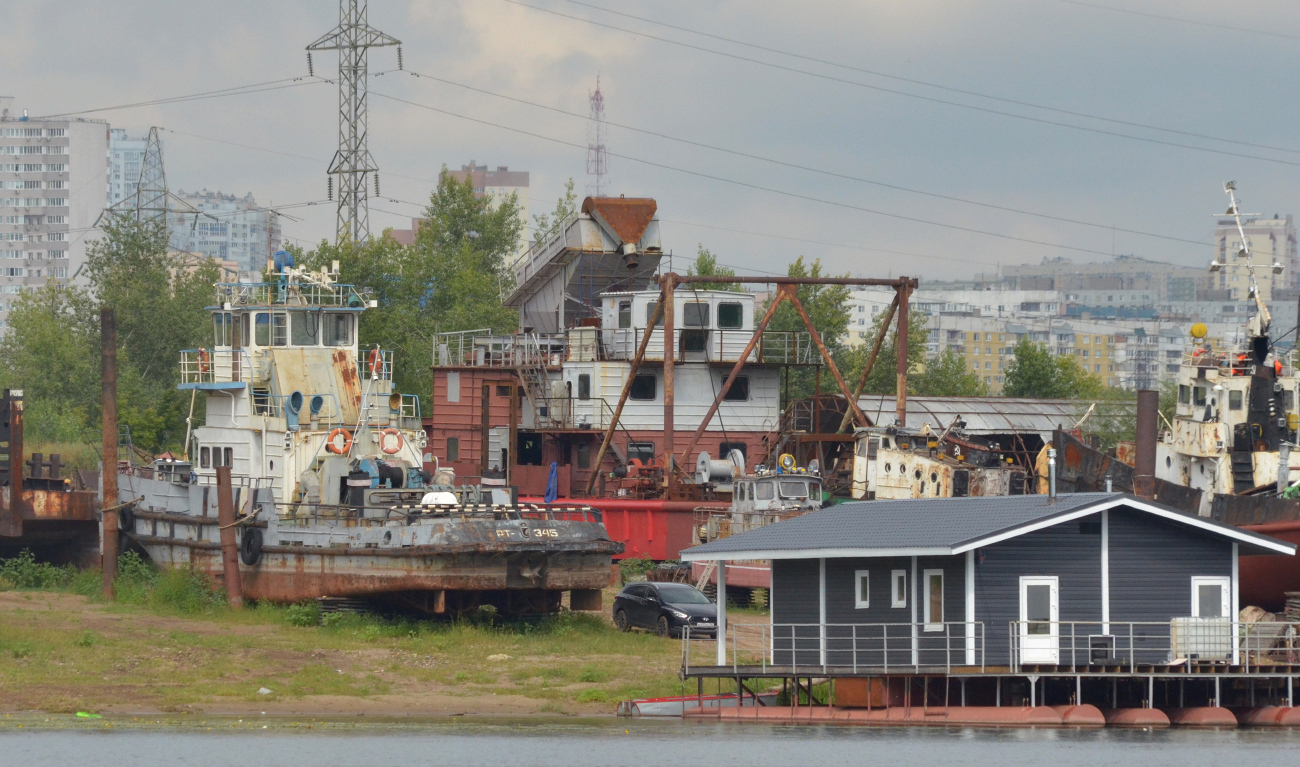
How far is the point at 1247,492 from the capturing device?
42969mm

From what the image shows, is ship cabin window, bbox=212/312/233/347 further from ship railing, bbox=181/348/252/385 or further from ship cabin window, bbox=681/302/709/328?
ship cabin window, bbox=681/302/709/328

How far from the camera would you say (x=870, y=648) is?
3030cm

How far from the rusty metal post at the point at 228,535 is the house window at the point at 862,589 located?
17318 mm

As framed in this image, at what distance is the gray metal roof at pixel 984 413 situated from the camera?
6856 cm

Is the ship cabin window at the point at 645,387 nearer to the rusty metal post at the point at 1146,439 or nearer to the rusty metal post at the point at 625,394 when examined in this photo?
the rusty metal post at the point at 625,394

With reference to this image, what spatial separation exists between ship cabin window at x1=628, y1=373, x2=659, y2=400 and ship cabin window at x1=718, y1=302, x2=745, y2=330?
3.15 meters

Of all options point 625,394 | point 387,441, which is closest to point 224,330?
point 387,441

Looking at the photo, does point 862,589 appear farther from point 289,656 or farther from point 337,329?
point 337,329

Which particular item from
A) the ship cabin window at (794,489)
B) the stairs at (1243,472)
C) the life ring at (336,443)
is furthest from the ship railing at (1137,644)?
the life ring at (336,443)

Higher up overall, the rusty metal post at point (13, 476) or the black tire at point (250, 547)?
the rusty metal post at point (13, 476)

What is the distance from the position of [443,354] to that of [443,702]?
36068mm

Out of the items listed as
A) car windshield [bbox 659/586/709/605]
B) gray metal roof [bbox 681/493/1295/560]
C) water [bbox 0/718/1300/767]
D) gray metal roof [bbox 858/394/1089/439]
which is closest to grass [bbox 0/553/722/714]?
car windshield [bbox 659/586/709/605]

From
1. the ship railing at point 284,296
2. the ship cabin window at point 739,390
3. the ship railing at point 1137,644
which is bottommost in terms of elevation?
the ship railing at point 1137,644

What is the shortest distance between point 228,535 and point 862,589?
17.6 m
